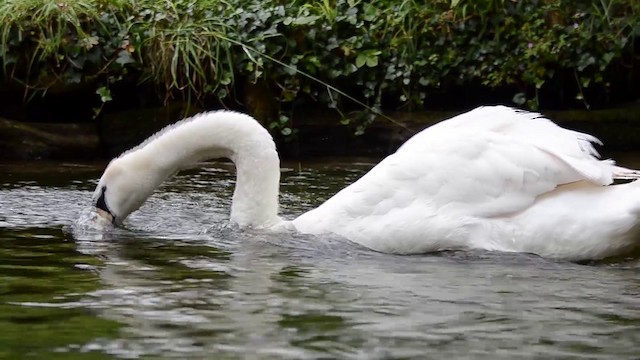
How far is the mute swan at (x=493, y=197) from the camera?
515 centimetres

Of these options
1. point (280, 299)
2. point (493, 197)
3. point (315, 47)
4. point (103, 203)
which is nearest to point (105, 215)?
point (103, 203)

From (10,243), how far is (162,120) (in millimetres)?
3984

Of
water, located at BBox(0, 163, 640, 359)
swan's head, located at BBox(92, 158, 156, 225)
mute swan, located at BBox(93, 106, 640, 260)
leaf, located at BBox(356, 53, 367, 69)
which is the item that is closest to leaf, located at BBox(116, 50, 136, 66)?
leaf, located at BBox(356, 53, 367, 69)

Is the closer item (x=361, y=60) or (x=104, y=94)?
(x=104, y=94)

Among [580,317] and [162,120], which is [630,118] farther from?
[580,317]

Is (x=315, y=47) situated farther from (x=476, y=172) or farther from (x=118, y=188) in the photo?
(x=476, y=172)

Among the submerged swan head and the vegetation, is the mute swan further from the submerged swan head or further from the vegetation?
the vegetation

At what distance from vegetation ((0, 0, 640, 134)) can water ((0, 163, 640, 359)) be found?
307 cm

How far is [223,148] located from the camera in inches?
243

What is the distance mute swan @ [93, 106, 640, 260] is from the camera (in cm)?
515

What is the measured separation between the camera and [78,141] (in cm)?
917

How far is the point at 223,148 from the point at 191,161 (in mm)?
173

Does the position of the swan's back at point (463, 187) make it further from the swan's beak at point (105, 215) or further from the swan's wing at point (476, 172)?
the swan's beak at point (105, 215)

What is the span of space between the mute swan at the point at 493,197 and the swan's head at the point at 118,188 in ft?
2.79
